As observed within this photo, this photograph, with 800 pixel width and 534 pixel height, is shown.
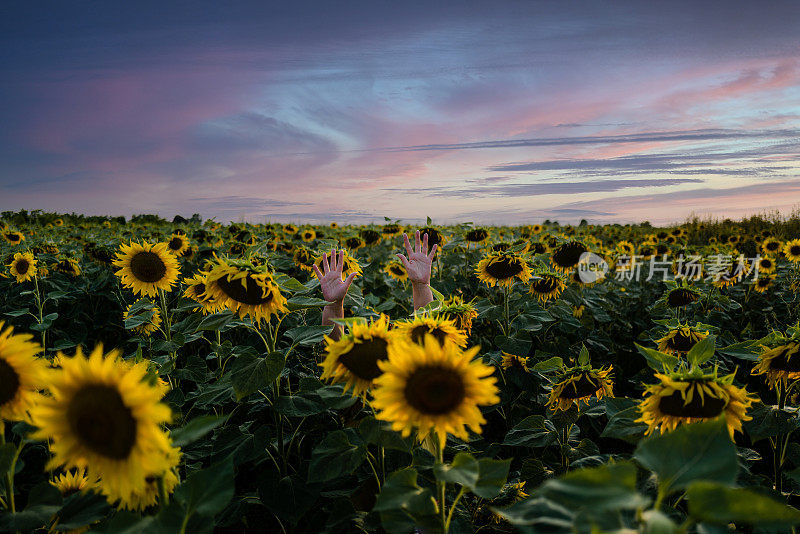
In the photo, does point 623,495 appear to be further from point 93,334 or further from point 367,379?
point 93,334

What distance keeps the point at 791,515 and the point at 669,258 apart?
1022cm

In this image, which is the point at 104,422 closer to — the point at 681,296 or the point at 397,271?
the point at 681,296

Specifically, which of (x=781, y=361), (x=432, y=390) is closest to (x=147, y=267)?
(x=432, y=390)

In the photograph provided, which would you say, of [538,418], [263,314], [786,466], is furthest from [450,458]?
[786,466]

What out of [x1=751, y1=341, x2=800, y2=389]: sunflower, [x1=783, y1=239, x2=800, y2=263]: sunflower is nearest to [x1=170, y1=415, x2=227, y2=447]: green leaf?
[x1=751, y1=341, x2=800, y2=389]: sunflower

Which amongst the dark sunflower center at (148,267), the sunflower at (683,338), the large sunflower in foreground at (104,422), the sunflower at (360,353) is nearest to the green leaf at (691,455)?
the sunflower at (360,353)

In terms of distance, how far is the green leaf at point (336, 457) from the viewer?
5.40ft

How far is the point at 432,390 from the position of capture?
1.28 metres

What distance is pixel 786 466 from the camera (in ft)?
10.3

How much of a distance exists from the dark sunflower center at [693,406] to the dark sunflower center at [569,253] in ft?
13.9

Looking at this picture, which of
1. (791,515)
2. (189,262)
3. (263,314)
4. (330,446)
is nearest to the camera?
(791,515)

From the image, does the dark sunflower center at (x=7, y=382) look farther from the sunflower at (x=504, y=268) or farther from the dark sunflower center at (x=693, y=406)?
the sunflower at (x=504, y=268)

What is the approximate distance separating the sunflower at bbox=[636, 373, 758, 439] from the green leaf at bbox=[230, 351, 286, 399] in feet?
4.29

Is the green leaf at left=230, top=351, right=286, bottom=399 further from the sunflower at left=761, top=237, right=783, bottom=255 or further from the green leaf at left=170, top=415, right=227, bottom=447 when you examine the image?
the sunflower at left=761, top=237, right=783, bottom=255
